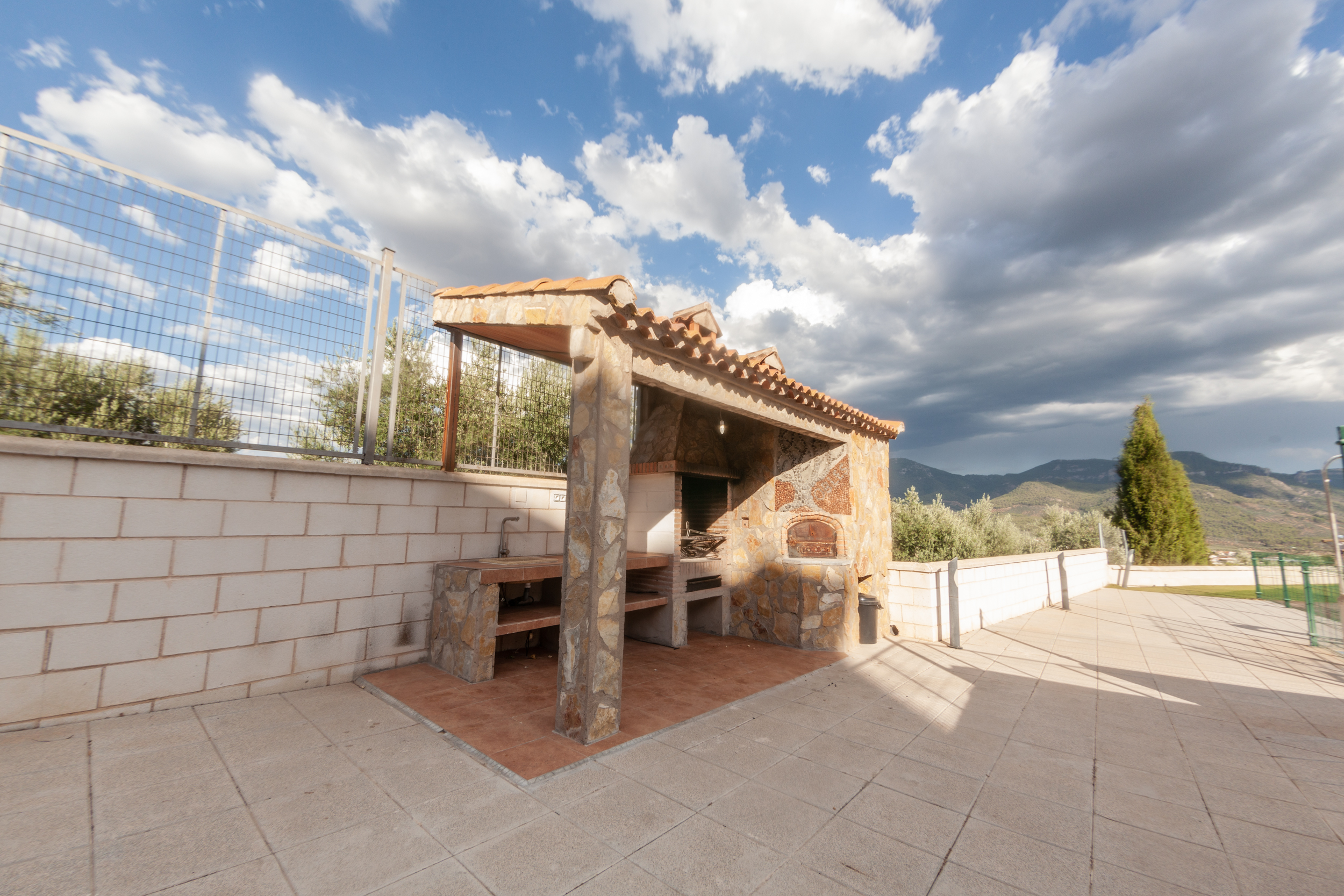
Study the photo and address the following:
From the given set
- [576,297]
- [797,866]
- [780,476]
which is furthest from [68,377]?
[780,476]

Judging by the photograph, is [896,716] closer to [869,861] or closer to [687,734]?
[687,734]

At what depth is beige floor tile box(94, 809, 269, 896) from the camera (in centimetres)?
199

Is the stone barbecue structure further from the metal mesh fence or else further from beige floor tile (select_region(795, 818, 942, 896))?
beige floor tile (select_region(795, 818, 942, 896))

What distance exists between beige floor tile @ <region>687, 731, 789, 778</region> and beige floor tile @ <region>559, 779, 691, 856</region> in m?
0.59

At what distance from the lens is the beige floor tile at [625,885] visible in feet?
6.74

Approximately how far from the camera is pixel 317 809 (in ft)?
8.34

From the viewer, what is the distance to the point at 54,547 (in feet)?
10.9

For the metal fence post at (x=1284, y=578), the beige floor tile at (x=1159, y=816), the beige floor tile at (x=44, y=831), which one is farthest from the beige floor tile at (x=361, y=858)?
the metal fence post at (x=1284, y=578)

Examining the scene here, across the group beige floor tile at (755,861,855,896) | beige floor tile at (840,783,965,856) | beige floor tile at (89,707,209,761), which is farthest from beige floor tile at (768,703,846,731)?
beige floor tile at (89,707,209,761)

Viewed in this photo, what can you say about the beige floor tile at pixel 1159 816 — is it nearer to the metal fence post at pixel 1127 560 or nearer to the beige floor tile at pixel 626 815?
the beige floor tile at pixel 626 815

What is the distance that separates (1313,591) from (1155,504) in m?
13.1

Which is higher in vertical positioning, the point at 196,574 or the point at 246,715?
the point at 196,574

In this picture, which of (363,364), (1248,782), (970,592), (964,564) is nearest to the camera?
(1248,782)

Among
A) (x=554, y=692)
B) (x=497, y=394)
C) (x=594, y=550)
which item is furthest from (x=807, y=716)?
(x=497, y=394)
